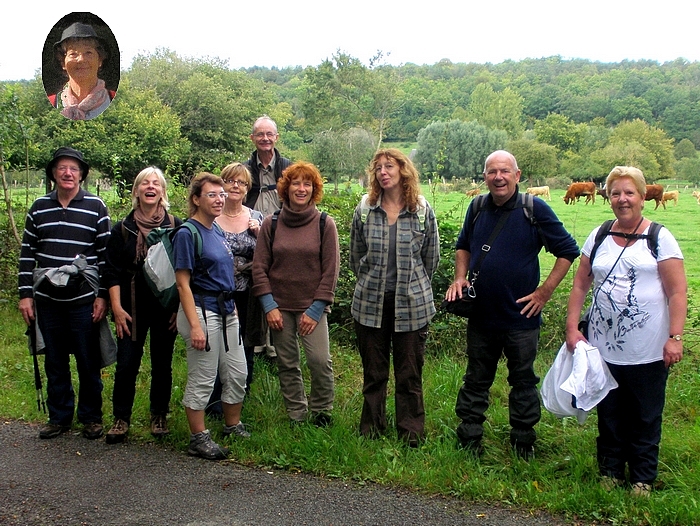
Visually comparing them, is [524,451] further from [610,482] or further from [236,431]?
[236,431]

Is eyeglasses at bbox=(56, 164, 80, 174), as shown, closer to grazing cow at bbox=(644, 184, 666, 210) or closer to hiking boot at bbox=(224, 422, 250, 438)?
hiking boot at bbox=(224, 422, 250, 438)

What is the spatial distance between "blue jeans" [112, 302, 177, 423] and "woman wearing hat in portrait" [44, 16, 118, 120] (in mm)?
4746

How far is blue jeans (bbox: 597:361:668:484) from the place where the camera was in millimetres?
3736

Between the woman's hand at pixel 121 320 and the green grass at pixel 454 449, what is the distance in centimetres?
81

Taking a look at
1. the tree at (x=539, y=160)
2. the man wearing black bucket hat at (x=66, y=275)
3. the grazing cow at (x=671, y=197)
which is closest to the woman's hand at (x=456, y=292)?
the man wearing black bucket hat at (x=66, y=275)

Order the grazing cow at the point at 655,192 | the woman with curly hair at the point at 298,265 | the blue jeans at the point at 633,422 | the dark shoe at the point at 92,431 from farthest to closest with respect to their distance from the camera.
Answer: the grazing cow at the point at 655,192 → the dark shoe at the point at 92,431 → the woman with curly hair at the point at 298,265 → the blue jeans at the point at 633,422

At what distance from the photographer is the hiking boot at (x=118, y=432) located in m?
4.68

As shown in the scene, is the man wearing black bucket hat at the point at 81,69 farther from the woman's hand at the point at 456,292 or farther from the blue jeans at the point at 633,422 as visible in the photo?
the blue jeans at the point at 633,422

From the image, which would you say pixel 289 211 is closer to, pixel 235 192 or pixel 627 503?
pixel 235 192

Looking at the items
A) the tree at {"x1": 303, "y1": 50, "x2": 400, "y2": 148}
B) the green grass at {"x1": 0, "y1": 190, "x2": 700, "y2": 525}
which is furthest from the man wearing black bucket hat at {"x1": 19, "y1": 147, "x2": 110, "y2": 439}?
the tree at {"x1": 303, "y1": 50, "x2": 400, "y2": 148}

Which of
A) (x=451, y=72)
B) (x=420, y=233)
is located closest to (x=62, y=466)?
(x=420, y=233)

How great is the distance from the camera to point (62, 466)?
431 cm

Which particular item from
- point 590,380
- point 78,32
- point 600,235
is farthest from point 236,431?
point 78,32

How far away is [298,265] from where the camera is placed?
4.57 meters
